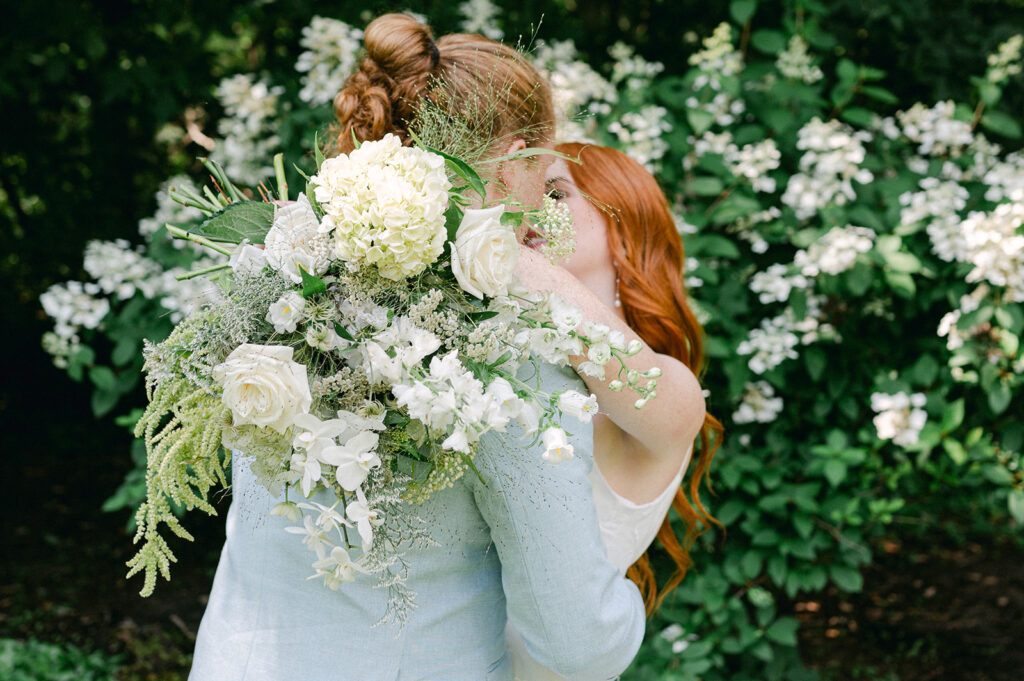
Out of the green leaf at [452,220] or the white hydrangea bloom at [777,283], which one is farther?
the white hydrangea bloom at [777,283]

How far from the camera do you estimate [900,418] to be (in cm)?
265

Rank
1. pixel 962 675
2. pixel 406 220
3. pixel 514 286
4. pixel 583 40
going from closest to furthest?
pixel 406 220 → pixel 514 286 → pixel 962 675 → pixel 583 40

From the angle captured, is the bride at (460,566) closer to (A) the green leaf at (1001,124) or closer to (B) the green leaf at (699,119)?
(B) the green leaf at (699,119)

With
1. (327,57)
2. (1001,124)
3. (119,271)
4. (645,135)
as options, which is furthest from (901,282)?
(119,271)

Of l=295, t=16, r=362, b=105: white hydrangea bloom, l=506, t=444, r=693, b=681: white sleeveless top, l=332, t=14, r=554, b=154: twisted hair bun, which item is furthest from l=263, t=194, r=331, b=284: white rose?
l=295, t=16, r=362, b=105: white hydrangea bloom

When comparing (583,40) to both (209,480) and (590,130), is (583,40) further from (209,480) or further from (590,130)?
(209,480)

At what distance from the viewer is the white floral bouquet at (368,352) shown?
97cm

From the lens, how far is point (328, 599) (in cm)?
127

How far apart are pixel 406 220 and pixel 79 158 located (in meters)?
4.17

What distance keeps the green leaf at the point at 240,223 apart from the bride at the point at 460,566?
0.18m

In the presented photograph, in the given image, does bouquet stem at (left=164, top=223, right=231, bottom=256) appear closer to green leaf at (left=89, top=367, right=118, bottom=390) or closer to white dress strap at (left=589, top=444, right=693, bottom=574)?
white dress strap at (left=589, top=444, right=693, bottom=574)

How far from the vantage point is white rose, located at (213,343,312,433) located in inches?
37.3

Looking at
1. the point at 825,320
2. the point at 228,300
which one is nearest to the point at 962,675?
the point at 825,320

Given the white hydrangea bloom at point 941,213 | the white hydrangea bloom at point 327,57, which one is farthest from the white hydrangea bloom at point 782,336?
the white hydrangea bloom at point 327,57
